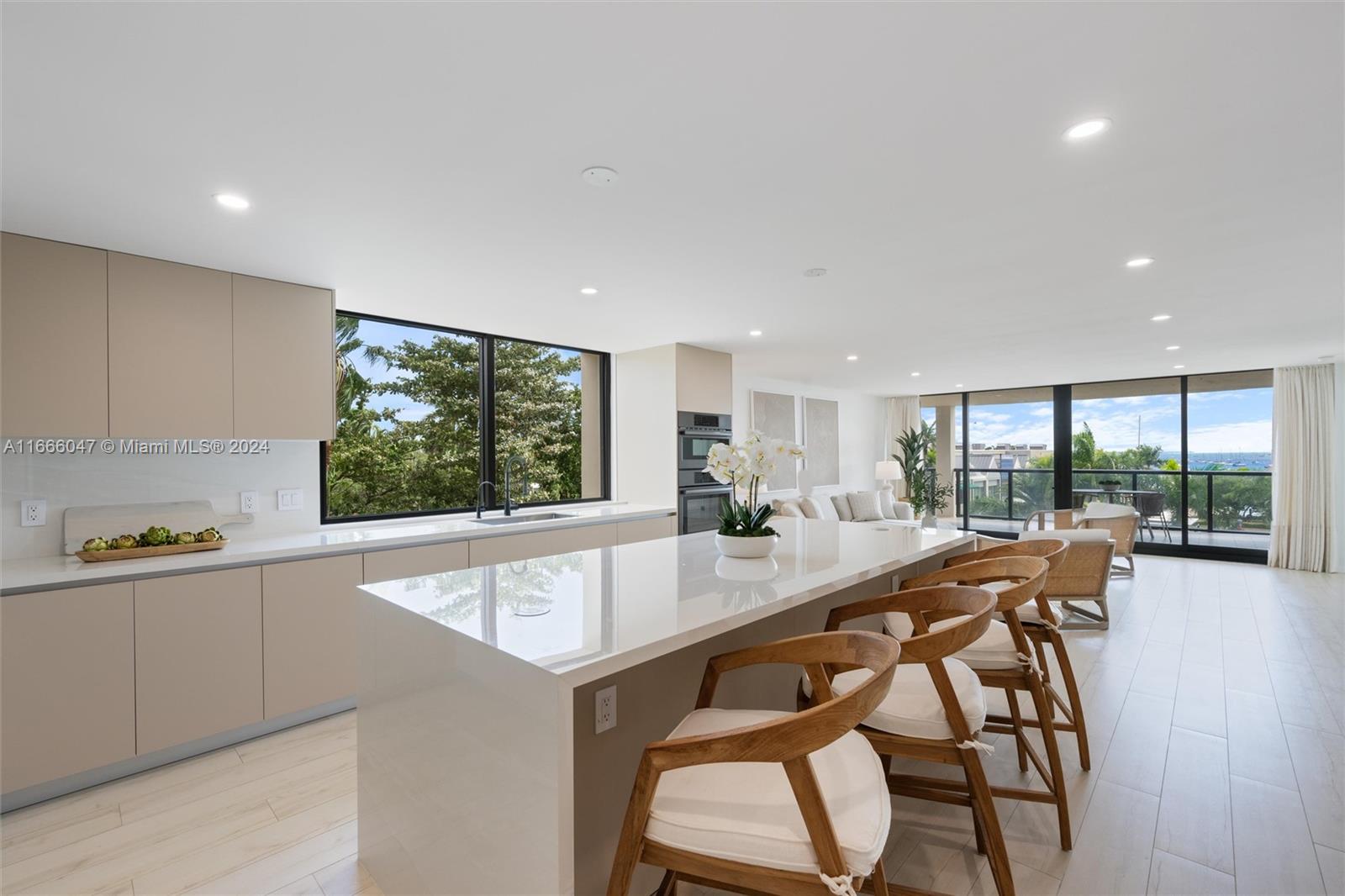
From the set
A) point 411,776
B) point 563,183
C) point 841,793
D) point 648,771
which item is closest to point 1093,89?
point 563,183

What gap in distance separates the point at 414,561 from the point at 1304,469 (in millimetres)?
8867

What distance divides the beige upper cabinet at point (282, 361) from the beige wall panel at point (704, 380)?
2.59 m

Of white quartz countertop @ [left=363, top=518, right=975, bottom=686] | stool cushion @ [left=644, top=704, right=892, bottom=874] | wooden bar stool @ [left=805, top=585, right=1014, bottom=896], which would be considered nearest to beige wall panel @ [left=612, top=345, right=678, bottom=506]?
white quartz countertop @ [left=363, top=518, right=975, bottom=686]

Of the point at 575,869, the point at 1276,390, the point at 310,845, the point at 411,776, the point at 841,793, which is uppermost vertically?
the point at 1276,390

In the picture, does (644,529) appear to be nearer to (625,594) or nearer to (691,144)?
(625,594)

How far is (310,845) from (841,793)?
6.14 feet

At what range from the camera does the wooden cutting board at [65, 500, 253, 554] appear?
2615 mm

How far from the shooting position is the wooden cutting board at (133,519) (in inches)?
103

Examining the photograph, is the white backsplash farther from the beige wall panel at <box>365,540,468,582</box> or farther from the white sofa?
the white sofa

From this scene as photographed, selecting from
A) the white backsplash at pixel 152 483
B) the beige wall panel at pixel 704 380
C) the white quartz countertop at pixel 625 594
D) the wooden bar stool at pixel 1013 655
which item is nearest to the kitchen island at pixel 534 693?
the white quartz countertop at pixel 625 594

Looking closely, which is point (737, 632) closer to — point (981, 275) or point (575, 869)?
point (575, 869)

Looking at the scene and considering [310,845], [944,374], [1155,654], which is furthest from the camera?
[944,374]

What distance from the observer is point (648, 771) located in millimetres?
1098

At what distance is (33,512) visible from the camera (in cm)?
257
